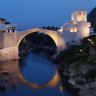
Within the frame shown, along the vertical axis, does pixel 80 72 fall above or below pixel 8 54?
below

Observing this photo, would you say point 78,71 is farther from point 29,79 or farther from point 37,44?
point 37,44

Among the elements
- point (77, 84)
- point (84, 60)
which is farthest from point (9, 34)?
point (77, 84)

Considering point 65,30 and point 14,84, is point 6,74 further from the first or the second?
point 65,30

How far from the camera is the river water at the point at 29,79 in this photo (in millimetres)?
28422

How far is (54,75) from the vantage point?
116 feet

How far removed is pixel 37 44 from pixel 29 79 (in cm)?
3300

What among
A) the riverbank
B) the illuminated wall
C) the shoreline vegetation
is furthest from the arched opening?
the riverbank

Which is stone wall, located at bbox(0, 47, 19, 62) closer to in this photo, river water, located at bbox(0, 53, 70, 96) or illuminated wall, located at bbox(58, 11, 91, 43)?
river water, located at bbox(0, 53, 70, 96)

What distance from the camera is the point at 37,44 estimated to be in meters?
66.9

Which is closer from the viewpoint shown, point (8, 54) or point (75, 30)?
point (8, 54)

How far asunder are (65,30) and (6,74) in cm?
1304

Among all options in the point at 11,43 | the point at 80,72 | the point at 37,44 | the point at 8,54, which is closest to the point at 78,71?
the point at 80,72

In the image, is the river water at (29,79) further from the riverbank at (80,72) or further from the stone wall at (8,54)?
the stone wall at (8,54)

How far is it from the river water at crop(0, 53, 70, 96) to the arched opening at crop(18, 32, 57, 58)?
12915mm
